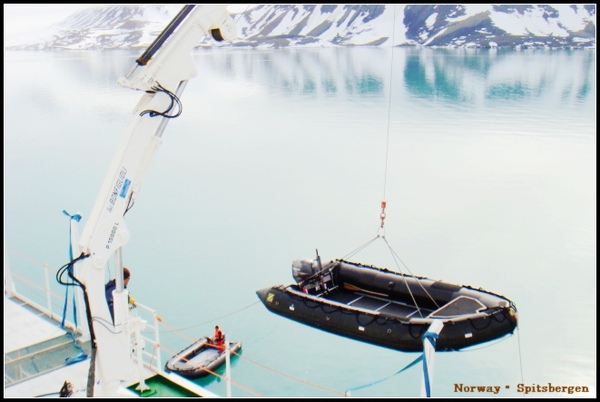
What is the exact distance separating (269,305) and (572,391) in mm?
4524

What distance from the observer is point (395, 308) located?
846 centimetres

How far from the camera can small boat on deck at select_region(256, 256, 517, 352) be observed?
23.6 feet

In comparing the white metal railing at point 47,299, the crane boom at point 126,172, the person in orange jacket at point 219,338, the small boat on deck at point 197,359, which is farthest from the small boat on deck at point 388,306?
the crane boom at point 126,172

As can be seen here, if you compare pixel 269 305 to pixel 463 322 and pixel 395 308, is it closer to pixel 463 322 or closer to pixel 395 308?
pixel 395 308

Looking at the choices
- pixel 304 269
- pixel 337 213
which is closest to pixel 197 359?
pixel 304 269

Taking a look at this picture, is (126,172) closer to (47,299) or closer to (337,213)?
(47,299)

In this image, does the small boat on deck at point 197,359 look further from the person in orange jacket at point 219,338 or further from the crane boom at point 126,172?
the crane boom at point 126,172

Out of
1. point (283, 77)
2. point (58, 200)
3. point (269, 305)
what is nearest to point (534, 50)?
point (283, 77)

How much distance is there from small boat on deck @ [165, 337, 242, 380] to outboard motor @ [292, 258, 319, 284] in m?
1.45

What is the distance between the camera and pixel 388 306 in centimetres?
854

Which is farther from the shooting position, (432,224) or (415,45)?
(415,45)

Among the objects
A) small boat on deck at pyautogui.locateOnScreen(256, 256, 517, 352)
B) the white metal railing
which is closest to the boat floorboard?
small boat on deck at pyautogui.locateOnScreen(256, 256, 517, 352)

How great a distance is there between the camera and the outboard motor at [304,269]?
8945 mm

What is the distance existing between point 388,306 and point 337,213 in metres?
7.82
